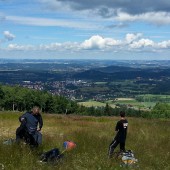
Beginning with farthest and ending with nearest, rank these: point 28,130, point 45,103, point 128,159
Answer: point 45,103 < point 28,130 < point 128,159

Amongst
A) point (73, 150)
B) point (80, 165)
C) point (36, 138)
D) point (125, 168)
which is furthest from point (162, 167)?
point (36, 138)

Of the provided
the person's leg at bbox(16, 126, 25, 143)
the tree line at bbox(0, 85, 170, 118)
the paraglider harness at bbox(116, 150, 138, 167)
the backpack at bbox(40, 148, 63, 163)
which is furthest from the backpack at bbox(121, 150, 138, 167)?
the tree line at bbox(0, 85, 170, 118)

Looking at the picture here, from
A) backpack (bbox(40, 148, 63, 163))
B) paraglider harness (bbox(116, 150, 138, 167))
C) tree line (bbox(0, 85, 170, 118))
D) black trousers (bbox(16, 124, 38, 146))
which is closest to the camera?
backpack (bbox(40, 148, 63, 163))

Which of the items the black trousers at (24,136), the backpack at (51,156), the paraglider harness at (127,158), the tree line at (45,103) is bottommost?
the tree line at (45,103)

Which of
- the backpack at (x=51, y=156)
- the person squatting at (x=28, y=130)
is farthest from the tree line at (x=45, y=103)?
the backpack at (x=51, y=156)

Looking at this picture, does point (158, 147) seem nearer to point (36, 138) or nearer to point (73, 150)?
point (73, 150)

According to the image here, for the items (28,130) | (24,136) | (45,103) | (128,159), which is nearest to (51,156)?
(28,130)

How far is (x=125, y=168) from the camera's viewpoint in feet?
33.4

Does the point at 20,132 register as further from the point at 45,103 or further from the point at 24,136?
the point at 45,103

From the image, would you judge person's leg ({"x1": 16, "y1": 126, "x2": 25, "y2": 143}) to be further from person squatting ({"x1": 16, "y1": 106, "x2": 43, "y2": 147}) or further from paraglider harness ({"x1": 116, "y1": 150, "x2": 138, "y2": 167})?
paraglider harness ({"x1": 116, "y1": 150, "x2": 138, "y2": 167})

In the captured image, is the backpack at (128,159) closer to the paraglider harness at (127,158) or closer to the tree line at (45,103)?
the paraglider harness at (127,158)

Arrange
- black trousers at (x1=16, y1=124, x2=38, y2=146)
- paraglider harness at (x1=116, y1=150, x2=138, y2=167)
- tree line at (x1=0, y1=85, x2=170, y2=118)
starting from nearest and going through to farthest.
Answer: paraglider harness at (x1=116, y1=150, x2=138, y2=167), black trousers at (x1=16, y1=124, x2=38, y2=146), tree line at (x1=0, y1=85, x2=170, y2=118)

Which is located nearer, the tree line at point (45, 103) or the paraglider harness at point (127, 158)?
the paraglider harness at point (127, 158)

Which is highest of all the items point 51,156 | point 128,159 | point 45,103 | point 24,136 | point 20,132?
point 20,132
